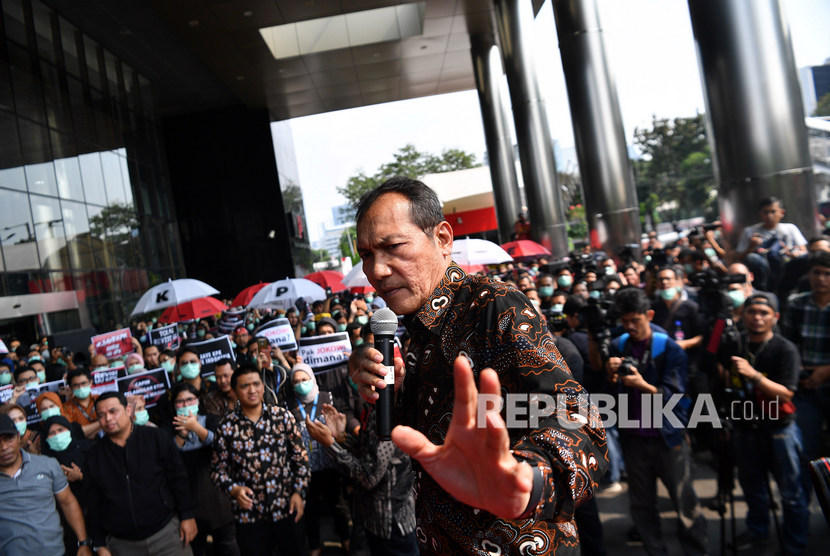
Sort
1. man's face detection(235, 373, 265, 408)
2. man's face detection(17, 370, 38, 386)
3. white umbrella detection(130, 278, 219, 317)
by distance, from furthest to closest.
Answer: white umbrella detection(130, 278, 219, 317)
man's face detection(17, 370, 38, 386)
man's face detection(235, 373, 265, 408)

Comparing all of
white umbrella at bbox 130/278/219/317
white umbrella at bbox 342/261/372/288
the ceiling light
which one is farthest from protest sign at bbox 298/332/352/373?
the ceiling light

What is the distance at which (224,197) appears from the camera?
108 ft

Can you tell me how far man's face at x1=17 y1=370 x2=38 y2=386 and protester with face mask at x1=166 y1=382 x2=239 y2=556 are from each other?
4.05m

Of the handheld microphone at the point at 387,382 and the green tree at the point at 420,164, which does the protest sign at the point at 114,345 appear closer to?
the handheld microphone at the point at 387,382

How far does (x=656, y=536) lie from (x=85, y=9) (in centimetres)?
2291

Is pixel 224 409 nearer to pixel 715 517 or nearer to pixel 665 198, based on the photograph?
pixel 715 517

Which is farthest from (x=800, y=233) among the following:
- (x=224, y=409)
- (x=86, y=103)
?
(x=86, y=103)

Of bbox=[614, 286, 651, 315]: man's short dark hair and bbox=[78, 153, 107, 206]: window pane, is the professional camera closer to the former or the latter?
bbox=[614, 286, 651, 315]: man's short dark hair

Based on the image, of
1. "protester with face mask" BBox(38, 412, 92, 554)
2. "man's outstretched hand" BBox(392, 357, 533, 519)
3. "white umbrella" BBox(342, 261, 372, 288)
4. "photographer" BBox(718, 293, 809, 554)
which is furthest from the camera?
"white umbrella" BBox(342, 261, 372, 288)

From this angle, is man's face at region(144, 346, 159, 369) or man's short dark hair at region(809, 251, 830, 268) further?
man's face at region(144, 346, 159, 369)

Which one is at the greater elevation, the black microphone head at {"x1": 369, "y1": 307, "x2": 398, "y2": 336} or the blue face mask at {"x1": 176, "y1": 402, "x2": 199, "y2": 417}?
the black microphone head at {"x1": 369, "y1": 307, "x2": 398, "y2": 336}

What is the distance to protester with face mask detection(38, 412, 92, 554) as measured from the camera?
6035mm

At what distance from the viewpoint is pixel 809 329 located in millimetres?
4816

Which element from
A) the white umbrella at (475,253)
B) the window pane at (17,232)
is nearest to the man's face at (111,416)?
the white umbrella at (475,253)
